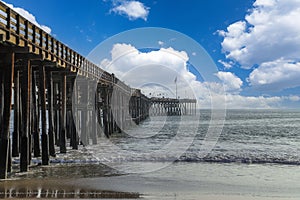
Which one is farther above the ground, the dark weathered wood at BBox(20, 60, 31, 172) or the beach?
the dark weathered wood at BBox(20, 60, 31, 172)

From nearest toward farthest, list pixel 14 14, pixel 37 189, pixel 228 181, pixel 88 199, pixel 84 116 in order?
pixel 88 199, pixel 37 189, pixel 14 14, pixel 228 181, pixel 84 116

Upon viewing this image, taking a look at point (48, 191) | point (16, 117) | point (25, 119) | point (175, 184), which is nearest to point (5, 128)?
point (25, 119)

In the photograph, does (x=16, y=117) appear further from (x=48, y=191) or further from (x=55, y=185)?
(x=48, y=191)

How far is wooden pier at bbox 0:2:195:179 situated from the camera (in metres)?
9.79

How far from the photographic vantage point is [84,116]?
20094mm

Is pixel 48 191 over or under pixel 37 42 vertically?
under

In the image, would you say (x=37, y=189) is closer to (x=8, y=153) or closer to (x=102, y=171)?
(x=8, y=153)

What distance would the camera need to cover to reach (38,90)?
59.2ft

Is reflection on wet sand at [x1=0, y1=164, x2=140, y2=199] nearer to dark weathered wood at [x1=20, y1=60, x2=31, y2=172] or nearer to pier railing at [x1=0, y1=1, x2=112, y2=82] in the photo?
dark weathered wood at [x1=20, y1=60, x2=31, y2=172]

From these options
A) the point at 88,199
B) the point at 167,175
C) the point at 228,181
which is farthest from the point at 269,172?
the point at 88,199

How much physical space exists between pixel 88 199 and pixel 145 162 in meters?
6.87

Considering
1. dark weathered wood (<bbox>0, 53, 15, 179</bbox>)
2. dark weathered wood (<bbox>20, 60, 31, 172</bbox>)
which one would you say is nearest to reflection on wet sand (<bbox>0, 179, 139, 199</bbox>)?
dark weathered wood (<bbox>0, 53, 15, 179</bbox>)

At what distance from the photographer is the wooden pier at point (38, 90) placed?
9789mm

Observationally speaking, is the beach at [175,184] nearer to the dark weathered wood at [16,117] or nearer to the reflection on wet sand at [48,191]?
the reflection on wet sand at [48,191]
